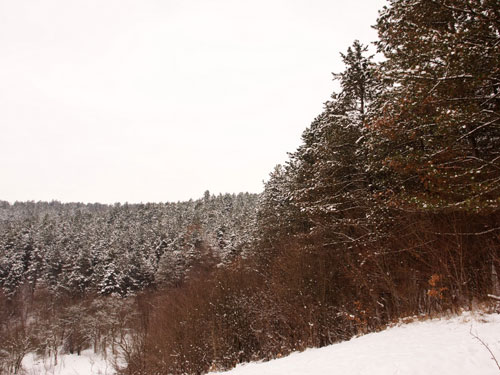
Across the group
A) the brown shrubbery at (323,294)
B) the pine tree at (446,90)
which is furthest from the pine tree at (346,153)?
the pine tree at (446,90)

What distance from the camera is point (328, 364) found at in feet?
21.5

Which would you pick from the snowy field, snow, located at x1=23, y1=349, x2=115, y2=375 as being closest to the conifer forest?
the snowy field

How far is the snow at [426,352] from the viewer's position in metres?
4.34

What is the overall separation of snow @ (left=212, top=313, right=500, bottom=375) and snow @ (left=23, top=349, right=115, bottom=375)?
40.8 metres

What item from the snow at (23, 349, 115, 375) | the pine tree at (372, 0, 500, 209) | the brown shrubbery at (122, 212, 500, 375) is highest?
the pine tree at (372, 0, 500, 209)

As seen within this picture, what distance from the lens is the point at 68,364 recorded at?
1658 inches

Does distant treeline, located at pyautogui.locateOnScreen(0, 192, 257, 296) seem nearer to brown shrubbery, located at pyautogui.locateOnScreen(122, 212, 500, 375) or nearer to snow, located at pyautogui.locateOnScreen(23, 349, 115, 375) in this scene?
snow, located at pyautogui.locateOnScreen(23, 349, 115, 375)

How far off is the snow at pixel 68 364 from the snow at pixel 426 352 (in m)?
40.8

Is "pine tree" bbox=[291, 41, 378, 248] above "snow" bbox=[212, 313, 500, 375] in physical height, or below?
above

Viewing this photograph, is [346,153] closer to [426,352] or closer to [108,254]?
[426,352]

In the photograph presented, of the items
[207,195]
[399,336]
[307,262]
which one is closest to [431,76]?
[399,336]

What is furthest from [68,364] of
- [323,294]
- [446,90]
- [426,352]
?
[446,90]

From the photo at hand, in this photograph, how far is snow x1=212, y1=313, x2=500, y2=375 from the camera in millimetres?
4336

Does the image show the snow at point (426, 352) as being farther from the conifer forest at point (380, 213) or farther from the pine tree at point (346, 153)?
the pine tree at point (346, 153)
